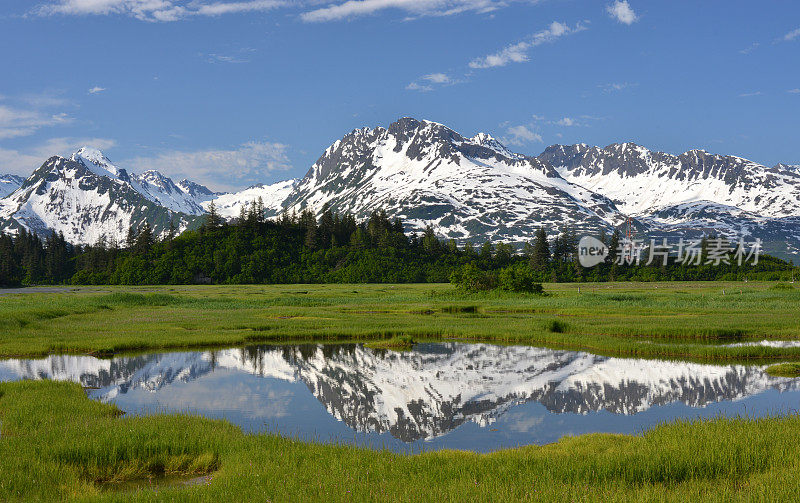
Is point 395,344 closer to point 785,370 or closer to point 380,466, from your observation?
point 785,370

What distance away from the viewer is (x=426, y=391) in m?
34.7

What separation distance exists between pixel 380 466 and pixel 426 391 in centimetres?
1886

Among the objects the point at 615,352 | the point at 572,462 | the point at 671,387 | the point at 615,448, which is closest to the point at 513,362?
the point at 615,352

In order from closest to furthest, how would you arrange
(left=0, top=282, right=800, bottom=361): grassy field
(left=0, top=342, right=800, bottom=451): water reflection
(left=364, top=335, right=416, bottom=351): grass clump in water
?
(left=0, top=342, right=800, bottom=451): water reflection → (left=0, top=282, right=800, bottom=361): grassy field → (left=364, top=335, right=416, bottom=351): grass clump in water

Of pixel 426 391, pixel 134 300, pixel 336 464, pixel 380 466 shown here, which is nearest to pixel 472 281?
pixel 134 300

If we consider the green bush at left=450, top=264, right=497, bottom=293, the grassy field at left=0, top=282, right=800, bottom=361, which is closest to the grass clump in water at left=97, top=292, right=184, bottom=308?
the grassy field at left=0, top=282, right=800, bottom=361

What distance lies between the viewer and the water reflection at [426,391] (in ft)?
88.3

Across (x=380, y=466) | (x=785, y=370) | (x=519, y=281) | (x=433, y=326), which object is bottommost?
(x=785, y=370)

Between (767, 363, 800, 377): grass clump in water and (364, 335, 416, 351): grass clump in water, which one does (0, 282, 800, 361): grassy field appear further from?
(767, 363, 800, 377): grass clump in water

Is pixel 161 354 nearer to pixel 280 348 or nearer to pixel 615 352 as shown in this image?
pixel 280 348

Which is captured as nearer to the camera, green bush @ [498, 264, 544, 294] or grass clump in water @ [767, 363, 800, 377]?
grass clump in water @ [767, 363, 800, 377]

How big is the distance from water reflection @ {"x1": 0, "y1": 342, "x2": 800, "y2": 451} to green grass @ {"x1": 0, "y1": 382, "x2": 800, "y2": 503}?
575 centimetres

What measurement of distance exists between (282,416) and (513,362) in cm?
2104

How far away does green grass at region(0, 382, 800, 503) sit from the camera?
13398 millimetres
